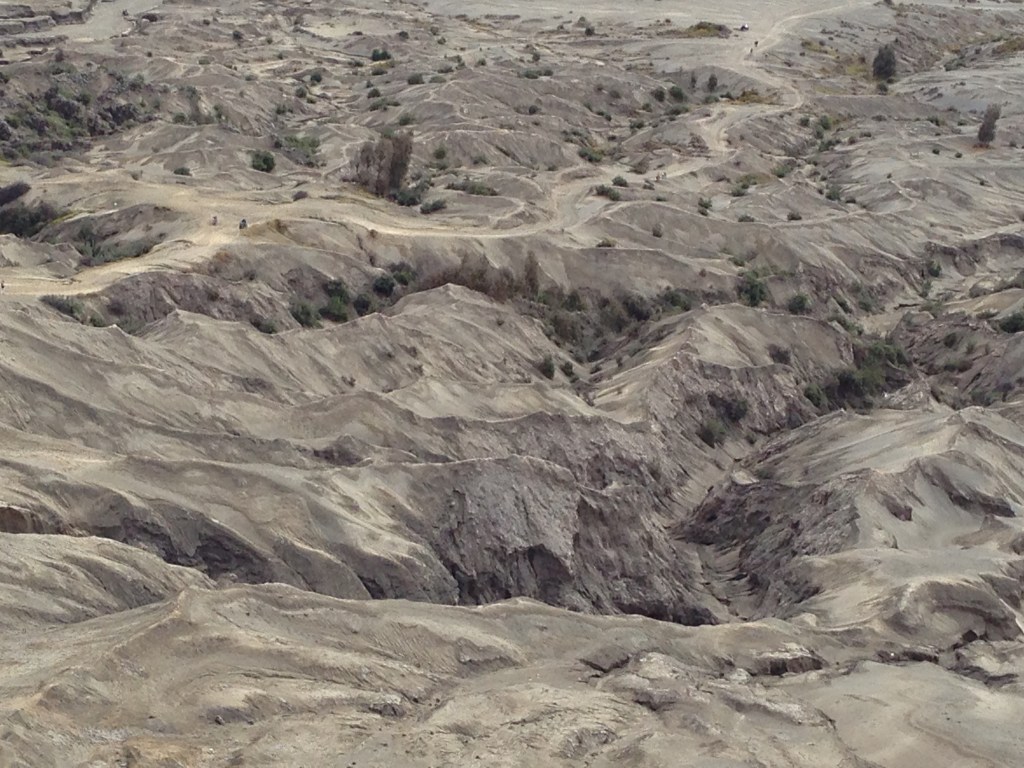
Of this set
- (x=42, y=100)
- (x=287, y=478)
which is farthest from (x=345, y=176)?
(x=287, y=478)

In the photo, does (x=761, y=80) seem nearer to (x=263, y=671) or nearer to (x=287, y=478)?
(x=287, y=478)

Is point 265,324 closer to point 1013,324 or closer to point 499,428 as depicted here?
point 499,428

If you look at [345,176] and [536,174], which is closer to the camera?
[345,176]

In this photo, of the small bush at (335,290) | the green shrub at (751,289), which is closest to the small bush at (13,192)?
the small bush at (335,290)

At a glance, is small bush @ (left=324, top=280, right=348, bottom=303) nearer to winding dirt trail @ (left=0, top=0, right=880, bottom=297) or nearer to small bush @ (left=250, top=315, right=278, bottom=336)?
small bush @ (left=250, top=315, right=278, bottom=336)

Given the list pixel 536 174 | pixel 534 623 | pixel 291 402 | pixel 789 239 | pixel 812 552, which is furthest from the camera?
pixel 536 174

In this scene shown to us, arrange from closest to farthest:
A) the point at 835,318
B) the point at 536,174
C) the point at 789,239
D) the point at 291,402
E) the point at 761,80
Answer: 1. the point at 291,402
2. the point at 835,318
3. the point at 789,239
4. the point at 536,174
5. the point at 761,80

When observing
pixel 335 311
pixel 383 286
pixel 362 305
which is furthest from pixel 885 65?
pixel 335 311
